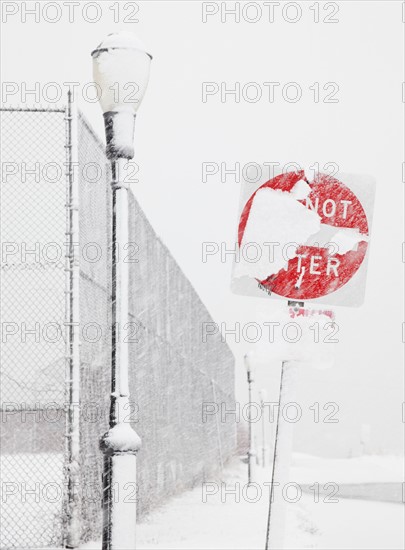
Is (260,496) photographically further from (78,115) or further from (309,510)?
(78,115)

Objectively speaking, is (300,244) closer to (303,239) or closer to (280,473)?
(303,239)

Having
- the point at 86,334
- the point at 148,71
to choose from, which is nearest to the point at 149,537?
the point at 86,334

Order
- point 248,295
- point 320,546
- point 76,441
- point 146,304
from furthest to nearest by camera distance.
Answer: point 146,304
point 320,546
point 76,441
point 248,295

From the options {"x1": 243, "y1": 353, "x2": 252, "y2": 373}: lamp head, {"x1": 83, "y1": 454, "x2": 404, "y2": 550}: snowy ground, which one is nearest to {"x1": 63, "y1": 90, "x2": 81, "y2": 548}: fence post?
{"x1": 83, "y1": 454, "x2": 404, "y2": 550}: snowy ground

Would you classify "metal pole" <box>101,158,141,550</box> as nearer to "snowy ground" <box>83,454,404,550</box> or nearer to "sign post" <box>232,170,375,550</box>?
"sign post" <box>232,170,375,550</box>

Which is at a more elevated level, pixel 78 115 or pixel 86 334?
pixel 78 115

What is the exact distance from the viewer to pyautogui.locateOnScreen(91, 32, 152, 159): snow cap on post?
6.20 m

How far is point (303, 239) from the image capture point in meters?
5.12

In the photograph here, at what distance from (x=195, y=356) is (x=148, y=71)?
1298cm

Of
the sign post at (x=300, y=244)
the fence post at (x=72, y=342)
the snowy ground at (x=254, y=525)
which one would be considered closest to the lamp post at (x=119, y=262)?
the sign post at (x=300, y=244)

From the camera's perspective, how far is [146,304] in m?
12.5

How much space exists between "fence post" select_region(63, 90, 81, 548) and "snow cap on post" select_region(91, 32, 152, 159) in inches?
111

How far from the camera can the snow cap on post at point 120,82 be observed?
6195 millimetres

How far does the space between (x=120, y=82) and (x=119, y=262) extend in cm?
113
